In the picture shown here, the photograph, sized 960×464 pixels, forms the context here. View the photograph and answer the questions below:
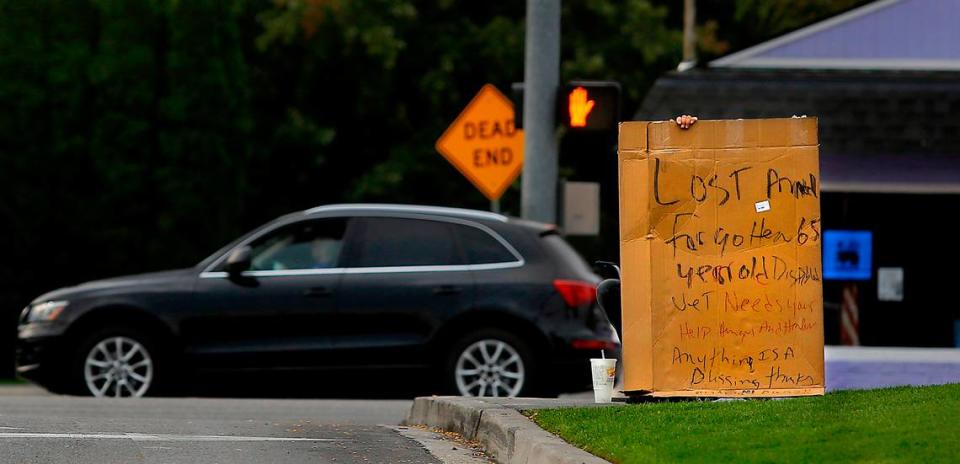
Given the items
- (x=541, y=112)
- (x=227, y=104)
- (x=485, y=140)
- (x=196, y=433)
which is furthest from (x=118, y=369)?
(x=227, y=104)

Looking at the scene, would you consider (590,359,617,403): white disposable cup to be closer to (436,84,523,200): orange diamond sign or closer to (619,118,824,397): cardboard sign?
(619,118,824,397): cardboard sign

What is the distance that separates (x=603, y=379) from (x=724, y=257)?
1.14 m

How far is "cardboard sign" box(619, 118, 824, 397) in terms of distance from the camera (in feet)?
34.2

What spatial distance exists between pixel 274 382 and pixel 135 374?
41.0 inches

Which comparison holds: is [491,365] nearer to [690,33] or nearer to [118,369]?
[118,369]

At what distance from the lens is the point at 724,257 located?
10500mm

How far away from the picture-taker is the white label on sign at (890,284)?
62.6ft

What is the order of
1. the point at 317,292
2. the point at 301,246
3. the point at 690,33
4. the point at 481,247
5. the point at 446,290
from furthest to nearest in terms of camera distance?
1. the point at 690,33
2. the point at 301,246
3. the point at 481,247
4. the point at 317,292
5. the point at 446,290

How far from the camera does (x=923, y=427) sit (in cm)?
862

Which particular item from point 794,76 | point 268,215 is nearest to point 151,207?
point 268,215

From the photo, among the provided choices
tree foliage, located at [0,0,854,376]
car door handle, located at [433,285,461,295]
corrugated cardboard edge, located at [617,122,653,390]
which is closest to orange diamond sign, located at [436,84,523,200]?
car door handle, located at [433,285,461,295]

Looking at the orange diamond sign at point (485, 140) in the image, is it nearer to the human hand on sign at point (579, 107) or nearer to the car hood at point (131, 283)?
the human hand on sign at point (579, 107)

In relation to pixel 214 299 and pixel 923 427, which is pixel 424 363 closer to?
pixel 214 299

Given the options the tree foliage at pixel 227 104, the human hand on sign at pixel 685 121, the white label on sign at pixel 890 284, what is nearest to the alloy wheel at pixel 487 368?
the human hand on sign at pixel 685 121
